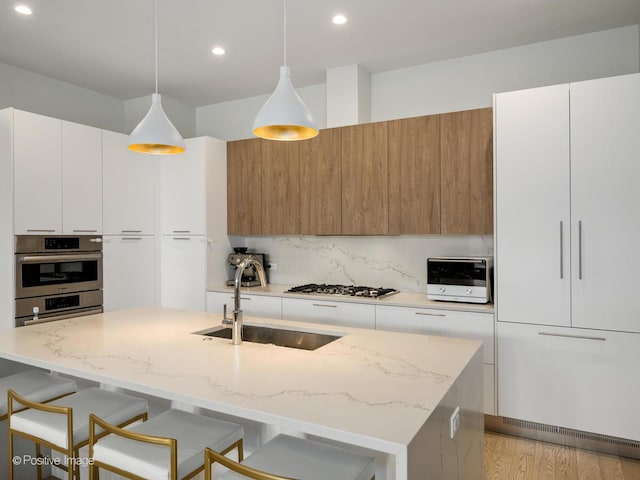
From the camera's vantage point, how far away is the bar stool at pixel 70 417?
5.59 ft

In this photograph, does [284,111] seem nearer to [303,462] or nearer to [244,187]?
[303,462]

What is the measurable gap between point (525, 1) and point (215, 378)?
2819mm

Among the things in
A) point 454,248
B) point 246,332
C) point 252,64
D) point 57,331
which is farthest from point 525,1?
point 57,331

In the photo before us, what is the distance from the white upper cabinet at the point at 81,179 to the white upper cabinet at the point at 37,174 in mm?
53

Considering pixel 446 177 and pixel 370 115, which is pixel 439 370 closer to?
pixel 446 177

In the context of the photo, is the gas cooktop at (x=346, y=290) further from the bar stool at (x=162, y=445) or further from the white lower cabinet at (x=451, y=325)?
the bar stool at (x=162, y=445)

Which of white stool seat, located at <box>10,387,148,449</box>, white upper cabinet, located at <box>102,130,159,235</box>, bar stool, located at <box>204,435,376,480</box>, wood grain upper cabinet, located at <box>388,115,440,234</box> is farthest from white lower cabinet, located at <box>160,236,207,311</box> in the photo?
bar stool, located at <box>204,435,376,480</box>

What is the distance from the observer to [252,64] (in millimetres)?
3791

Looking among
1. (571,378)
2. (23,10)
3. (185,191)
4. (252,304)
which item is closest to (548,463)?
(571,378)

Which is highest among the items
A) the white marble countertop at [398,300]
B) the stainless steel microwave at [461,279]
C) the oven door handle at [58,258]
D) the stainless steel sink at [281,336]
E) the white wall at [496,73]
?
the white wall at [496,73]

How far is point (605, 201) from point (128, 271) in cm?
385

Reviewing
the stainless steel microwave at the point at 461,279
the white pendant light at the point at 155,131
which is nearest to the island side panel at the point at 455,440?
the stainless steel microwave at the point at 461,279

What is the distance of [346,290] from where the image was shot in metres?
Result: 3.82

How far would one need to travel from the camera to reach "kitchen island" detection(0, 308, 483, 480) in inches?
49.7
